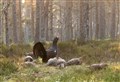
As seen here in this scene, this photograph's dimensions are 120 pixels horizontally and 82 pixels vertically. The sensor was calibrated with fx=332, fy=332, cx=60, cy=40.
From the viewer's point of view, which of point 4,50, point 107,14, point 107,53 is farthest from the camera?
point 107,14

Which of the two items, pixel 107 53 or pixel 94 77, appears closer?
pixel 94 77

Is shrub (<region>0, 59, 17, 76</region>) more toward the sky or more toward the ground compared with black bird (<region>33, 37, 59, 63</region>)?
more toward the sky

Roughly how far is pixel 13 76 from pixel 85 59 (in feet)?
18.9

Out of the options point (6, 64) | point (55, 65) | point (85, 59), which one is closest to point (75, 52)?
point (85, 59)

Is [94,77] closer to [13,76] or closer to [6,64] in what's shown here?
[13,76]

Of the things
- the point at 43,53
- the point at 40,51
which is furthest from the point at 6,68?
the point at 40,51

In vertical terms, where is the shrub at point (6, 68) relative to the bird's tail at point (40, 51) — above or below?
above

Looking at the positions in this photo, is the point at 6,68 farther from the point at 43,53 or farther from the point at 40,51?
the point at 40,51

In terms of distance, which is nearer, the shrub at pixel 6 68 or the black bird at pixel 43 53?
the shrub at pixel 6 68

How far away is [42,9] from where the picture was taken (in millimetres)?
39375

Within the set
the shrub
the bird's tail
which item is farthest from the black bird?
the shrub

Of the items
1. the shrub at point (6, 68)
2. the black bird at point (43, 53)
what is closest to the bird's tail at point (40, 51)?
the black bird at point (43, 53)

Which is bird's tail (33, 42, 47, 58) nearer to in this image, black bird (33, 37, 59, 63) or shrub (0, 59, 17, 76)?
black bird (33, 37, 59, 63)

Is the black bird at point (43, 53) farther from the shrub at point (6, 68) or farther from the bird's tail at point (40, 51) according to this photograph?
the shrub at point (6, 68)
